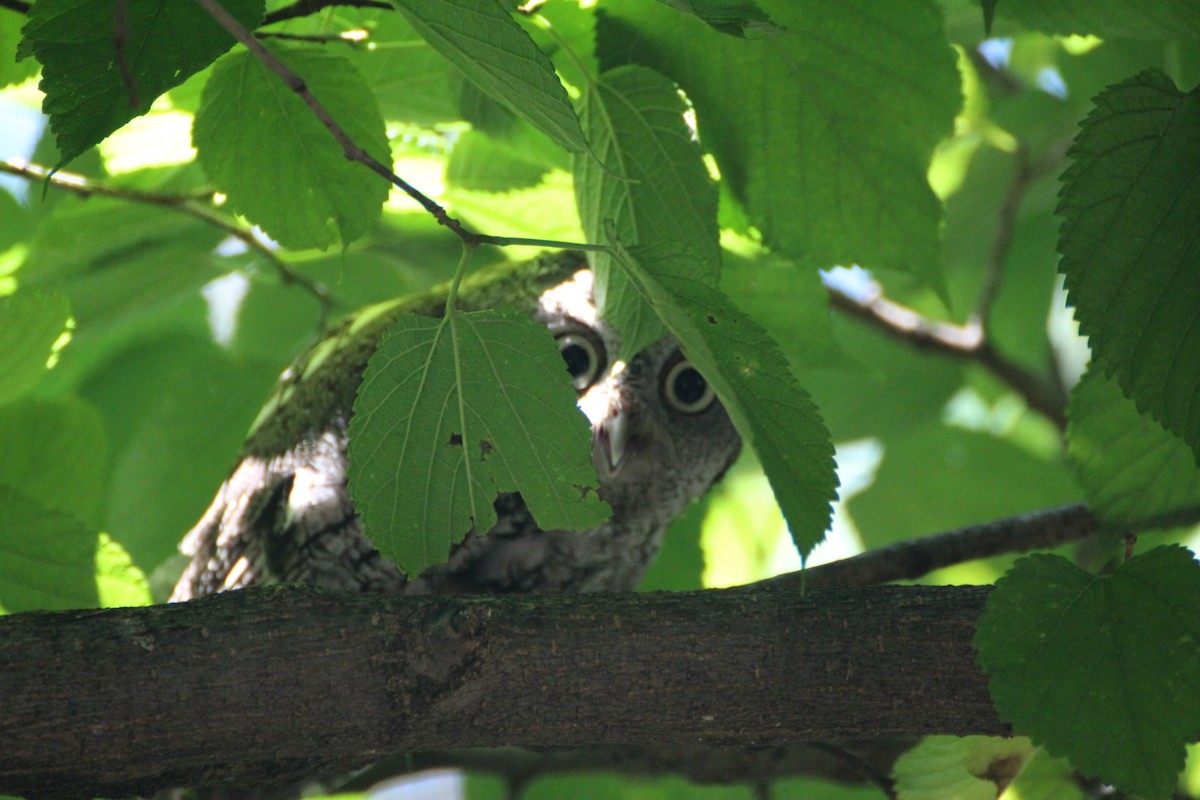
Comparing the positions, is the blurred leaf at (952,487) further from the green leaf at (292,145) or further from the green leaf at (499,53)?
the green leaf at (499,53)

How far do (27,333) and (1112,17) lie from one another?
1331 millimetres

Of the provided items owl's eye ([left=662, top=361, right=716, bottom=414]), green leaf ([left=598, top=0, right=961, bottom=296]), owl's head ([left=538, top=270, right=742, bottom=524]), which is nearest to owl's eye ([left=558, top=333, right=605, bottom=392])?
owl's head ([left=538, top=270, right=742, bottom=524])

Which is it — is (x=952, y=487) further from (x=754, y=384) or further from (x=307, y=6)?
(x=307, y=6)

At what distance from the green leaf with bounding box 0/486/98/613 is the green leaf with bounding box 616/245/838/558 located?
799mm

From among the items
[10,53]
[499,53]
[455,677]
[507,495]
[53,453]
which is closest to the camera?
[499,53]

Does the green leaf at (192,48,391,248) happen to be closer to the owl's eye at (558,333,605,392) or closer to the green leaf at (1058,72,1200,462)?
the green leaf at (1058,72,1200,462)

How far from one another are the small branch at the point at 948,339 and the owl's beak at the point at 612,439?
923 millimetres

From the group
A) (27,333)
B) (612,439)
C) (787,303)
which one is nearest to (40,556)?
(27,333)

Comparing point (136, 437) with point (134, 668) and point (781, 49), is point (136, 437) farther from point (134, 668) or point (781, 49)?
point (781, 49)

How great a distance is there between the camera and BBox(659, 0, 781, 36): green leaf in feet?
2.81

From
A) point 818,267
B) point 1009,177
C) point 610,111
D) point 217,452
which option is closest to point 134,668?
point 610,111

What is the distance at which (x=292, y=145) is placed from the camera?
47.9 inches

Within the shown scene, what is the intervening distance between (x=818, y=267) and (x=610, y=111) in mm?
314

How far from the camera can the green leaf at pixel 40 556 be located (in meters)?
1.28
